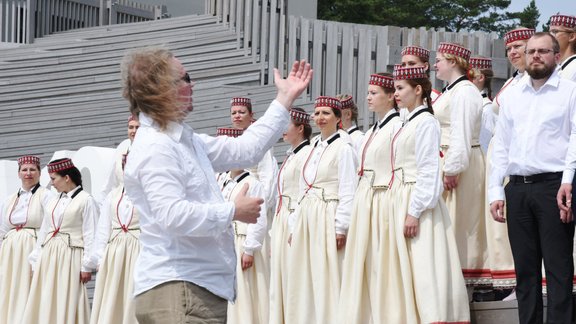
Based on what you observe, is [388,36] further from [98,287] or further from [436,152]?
[436,152]

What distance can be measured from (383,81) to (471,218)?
1.07 meters

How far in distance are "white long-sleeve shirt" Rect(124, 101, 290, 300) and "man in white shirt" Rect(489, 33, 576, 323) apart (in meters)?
2.29

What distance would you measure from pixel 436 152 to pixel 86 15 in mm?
15485

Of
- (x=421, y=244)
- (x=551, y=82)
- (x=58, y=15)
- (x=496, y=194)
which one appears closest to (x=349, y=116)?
(x=421, y=244)

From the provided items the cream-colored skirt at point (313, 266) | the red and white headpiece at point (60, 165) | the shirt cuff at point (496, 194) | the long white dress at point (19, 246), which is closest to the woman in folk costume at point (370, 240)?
the cream-colored skirt at point (313, 266)

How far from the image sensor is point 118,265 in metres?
10.1

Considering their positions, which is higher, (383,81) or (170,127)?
(383,81)

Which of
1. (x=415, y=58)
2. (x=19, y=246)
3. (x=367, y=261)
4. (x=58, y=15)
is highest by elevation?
(x=58, y=15)

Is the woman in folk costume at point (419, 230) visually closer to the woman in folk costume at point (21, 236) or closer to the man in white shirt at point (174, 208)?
the man in white shirt at point (174, 208)

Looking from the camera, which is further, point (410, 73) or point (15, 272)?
point (15, 272)

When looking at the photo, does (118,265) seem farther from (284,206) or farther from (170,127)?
(170,127)

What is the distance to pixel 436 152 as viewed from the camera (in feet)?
24.8

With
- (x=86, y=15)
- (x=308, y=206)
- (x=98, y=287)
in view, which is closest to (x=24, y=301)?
(x=98, y=287)

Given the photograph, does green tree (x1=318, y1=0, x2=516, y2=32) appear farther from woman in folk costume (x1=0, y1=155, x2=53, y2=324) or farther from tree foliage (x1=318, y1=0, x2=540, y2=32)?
woman in folk costume (x1=0, y1=155, x2=53, y2=324)
